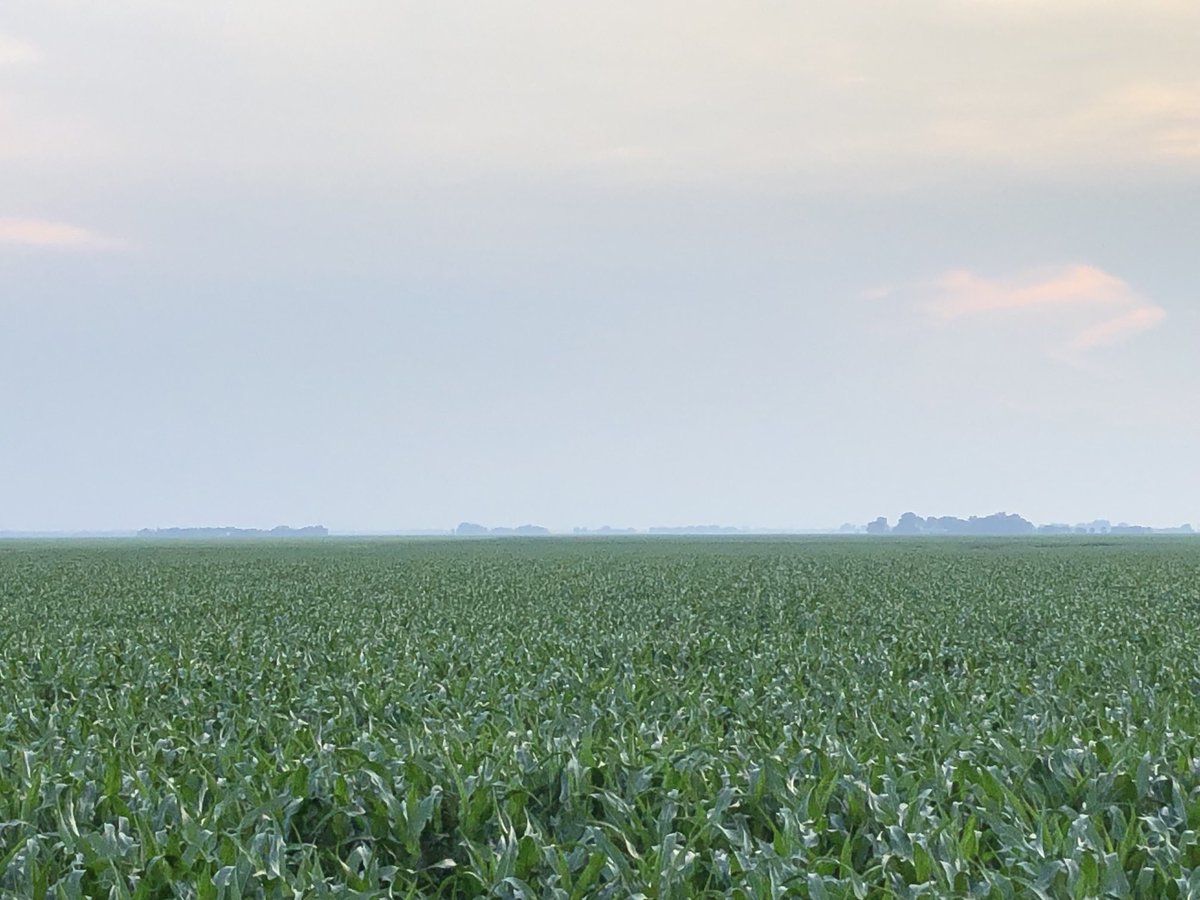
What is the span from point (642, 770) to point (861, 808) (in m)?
1.37

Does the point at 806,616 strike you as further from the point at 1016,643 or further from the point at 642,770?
the point at 642,770

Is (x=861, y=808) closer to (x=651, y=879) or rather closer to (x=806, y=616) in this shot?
(x=651, y=879)

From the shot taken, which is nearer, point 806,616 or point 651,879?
point 651,879

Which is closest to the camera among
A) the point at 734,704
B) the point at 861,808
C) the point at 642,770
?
the point at 861,808

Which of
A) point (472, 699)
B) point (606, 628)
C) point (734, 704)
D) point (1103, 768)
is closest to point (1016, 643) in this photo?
point (606, 628)

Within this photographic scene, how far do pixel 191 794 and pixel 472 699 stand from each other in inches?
220

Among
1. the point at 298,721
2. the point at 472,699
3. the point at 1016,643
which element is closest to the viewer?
the point at 298,721

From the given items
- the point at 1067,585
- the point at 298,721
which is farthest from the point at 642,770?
the point at 1067,585

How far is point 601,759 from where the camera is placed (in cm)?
755

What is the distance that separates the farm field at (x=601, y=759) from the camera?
18.1 feet

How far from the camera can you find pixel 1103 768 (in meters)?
7.59

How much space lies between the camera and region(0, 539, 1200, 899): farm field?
551 cm

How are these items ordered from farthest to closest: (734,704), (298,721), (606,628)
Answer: (606,628), (734,704), (298,721)

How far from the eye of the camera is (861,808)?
21.4ft
